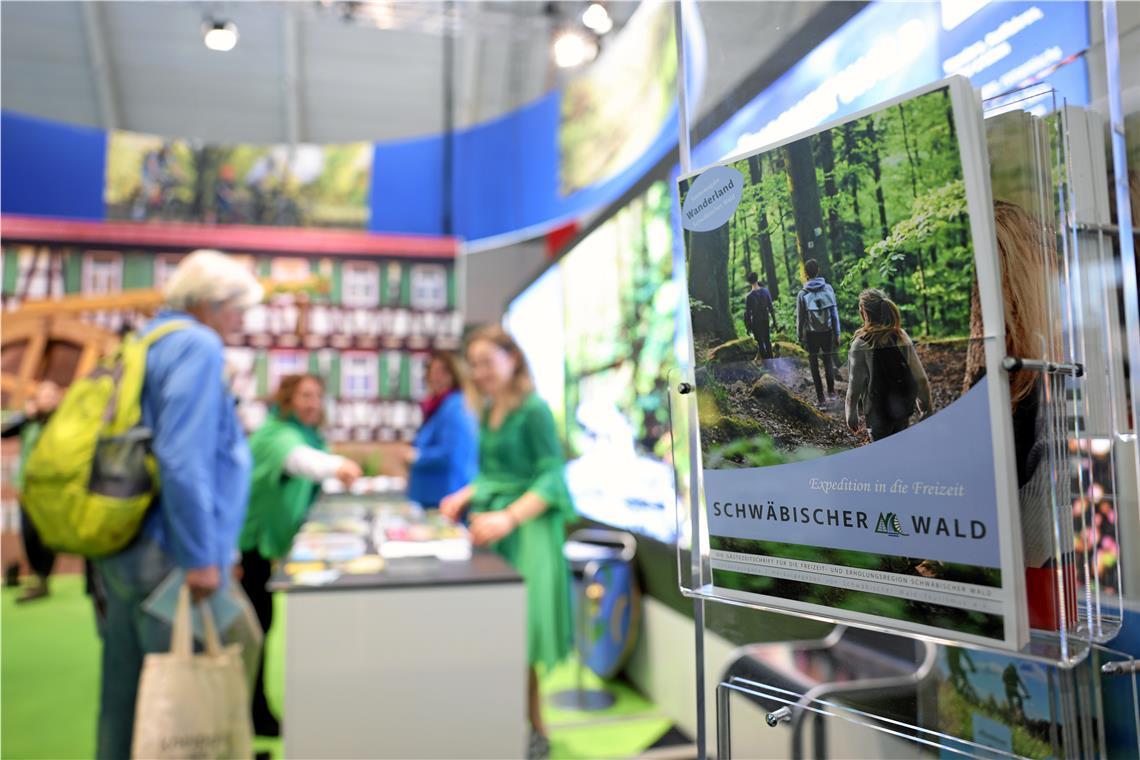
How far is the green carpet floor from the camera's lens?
2338mm

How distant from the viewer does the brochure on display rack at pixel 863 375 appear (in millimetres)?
697

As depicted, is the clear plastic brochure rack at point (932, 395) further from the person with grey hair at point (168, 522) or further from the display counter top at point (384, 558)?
the person with grey hair at point (168, 522)

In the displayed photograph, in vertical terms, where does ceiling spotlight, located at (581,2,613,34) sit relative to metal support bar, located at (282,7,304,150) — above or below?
below

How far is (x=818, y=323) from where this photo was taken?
81cm

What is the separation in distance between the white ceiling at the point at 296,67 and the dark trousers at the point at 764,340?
20.9 feet

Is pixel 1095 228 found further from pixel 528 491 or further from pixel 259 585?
pixel 259 585

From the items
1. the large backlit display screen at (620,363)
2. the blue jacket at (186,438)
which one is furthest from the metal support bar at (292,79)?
the blue jacket at (186,438)

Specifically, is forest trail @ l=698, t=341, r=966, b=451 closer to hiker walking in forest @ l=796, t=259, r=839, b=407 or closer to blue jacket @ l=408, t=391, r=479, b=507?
hiker walking in forest @ l=796, t=259, r=839, b=407

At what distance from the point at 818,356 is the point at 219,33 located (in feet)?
19.3

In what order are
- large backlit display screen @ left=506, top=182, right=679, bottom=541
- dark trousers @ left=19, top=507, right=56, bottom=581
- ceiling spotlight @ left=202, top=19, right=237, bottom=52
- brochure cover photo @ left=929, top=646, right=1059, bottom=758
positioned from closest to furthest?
brochure cover photo @ left=929, top=646, right=1059, bottom=758, large backlit display screen @ left=506, top=182, right=679, bottom=541, dark trousers @ left=19, top=507, right=56, bottom=581, ceiling spotlight @ left=202, top=19, right=237, bottom=52

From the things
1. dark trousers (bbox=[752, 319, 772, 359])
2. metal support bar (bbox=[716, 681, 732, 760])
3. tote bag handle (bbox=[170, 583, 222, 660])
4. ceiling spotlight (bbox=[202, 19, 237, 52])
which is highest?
ceiling spotlight (bbox=[202, 19, 237, 52])

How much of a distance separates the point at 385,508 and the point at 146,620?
6.33 feet

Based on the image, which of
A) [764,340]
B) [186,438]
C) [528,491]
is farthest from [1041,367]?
[528,491]

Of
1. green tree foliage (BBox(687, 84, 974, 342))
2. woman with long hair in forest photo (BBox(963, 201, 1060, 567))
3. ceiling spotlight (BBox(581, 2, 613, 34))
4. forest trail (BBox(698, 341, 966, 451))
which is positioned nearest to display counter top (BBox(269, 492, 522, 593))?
forest trail (BBox(698, 341, 966, 451))
